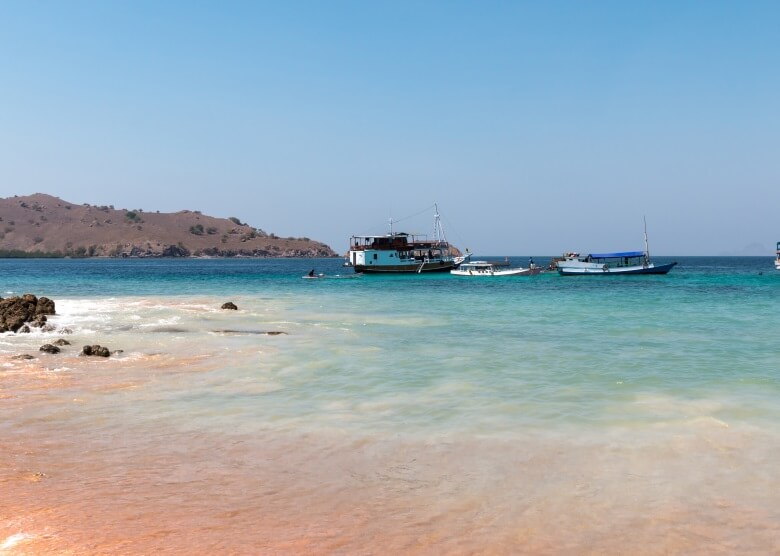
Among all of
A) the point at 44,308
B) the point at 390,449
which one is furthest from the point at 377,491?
the point at 44,308

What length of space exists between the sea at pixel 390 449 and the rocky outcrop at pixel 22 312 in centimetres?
389

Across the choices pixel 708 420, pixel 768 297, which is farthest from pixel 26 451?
pixel 768 297

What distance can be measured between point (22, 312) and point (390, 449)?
23676 millimetres

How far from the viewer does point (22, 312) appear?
26.5 meters

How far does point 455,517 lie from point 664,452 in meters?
4.31

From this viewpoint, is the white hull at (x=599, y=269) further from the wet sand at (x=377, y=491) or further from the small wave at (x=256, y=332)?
the wet sand at (x=377, y=491)

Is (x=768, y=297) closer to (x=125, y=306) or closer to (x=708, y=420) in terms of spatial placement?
(x=708, y=420)

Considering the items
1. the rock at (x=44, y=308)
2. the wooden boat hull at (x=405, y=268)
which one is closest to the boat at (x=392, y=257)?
the wooden boat hull at (x=405, y=268)

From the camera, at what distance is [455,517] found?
6.60m

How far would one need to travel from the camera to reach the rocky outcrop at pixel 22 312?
2431 centimetres

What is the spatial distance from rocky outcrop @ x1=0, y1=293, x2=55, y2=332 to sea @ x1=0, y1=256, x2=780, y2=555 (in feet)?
12.7

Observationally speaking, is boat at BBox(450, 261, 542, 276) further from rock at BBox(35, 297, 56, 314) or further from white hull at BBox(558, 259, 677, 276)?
rock at BBox(35, 297, 56, 314)

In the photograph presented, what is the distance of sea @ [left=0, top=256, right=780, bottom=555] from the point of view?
6.16 m

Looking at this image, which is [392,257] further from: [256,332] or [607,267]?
[256,332]
